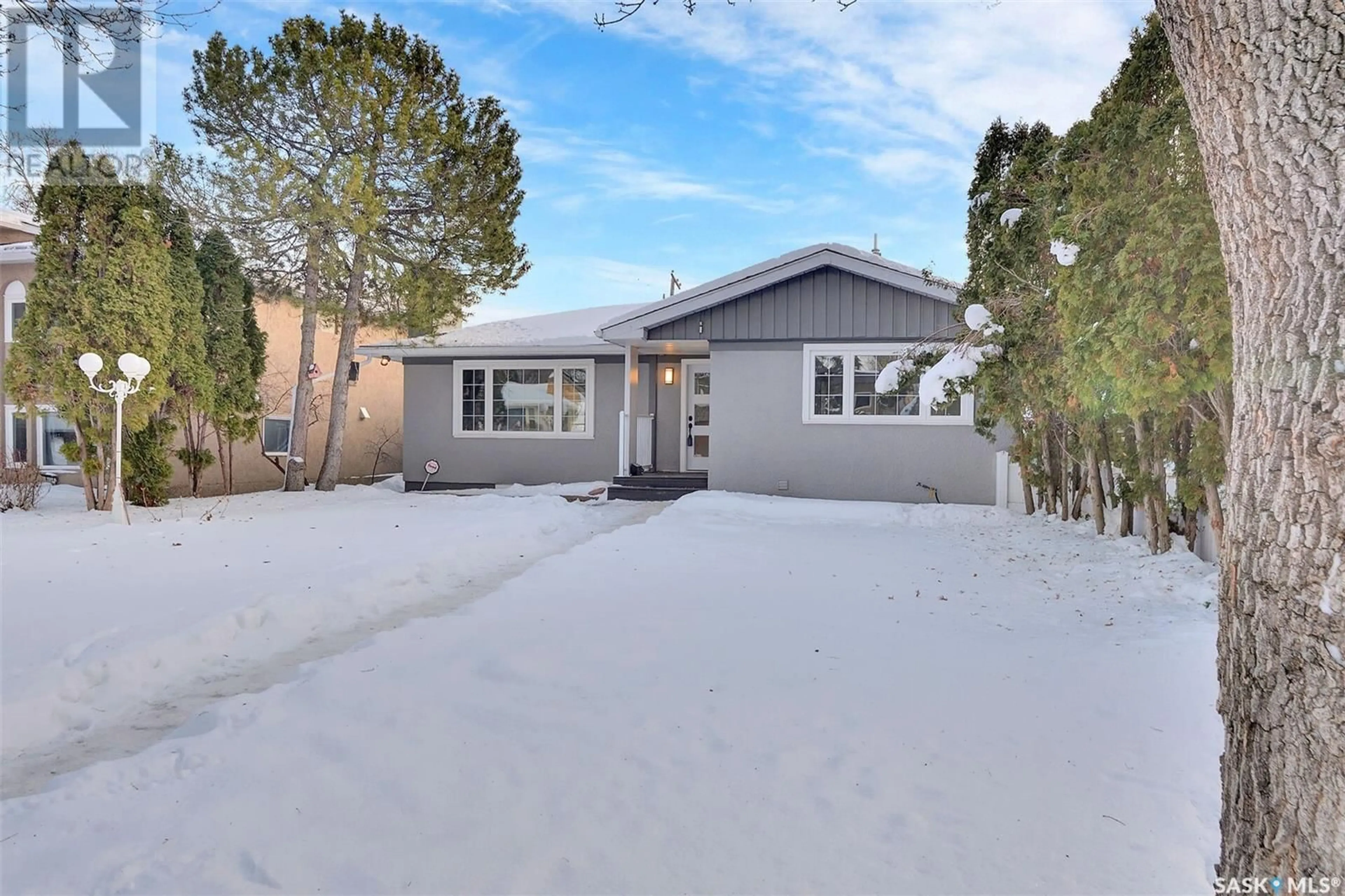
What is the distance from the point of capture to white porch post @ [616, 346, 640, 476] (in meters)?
12.0

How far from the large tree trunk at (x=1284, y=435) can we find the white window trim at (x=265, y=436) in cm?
1444

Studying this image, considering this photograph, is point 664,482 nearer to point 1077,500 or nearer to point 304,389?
point 1077,500

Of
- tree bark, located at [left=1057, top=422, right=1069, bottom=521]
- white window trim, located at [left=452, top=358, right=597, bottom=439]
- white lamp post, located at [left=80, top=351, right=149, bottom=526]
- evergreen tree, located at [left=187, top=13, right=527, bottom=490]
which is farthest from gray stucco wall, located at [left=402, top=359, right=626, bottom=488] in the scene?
tree bark, located at [left=1057, top=422, right=1069, bottom=521]

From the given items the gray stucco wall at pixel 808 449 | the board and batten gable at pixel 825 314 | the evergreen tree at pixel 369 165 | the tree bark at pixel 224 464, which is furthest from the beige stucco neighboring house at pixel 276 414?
the gray stucco wall at pixel 808 449

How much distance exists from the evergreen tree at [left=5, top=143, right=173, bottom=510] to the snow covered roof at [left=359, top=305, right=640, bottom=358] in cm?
410

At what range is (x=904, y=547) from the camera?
7238 millimetres

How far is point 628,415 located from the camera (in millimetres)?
12336

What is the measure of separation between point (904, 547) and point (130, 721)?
6.18m

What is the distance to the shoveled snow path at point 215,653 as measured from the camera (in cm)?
299

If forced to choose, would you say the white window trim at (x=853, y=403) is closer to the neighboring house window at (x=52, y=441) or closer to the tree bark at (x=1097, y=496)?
the tree bark at (x=1097, y=496)

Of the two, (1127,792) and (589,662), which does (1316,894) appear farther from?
(589,662)

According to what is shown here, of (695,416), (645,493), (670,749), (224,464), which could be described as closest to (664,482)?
(645,493)

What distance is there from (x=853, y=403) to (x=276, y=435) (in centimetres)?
1117

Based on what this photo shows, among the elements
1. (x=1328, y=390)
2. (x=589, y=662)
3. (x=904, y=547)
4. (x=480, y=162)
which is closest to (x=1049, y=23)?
(x=904, y=547)
